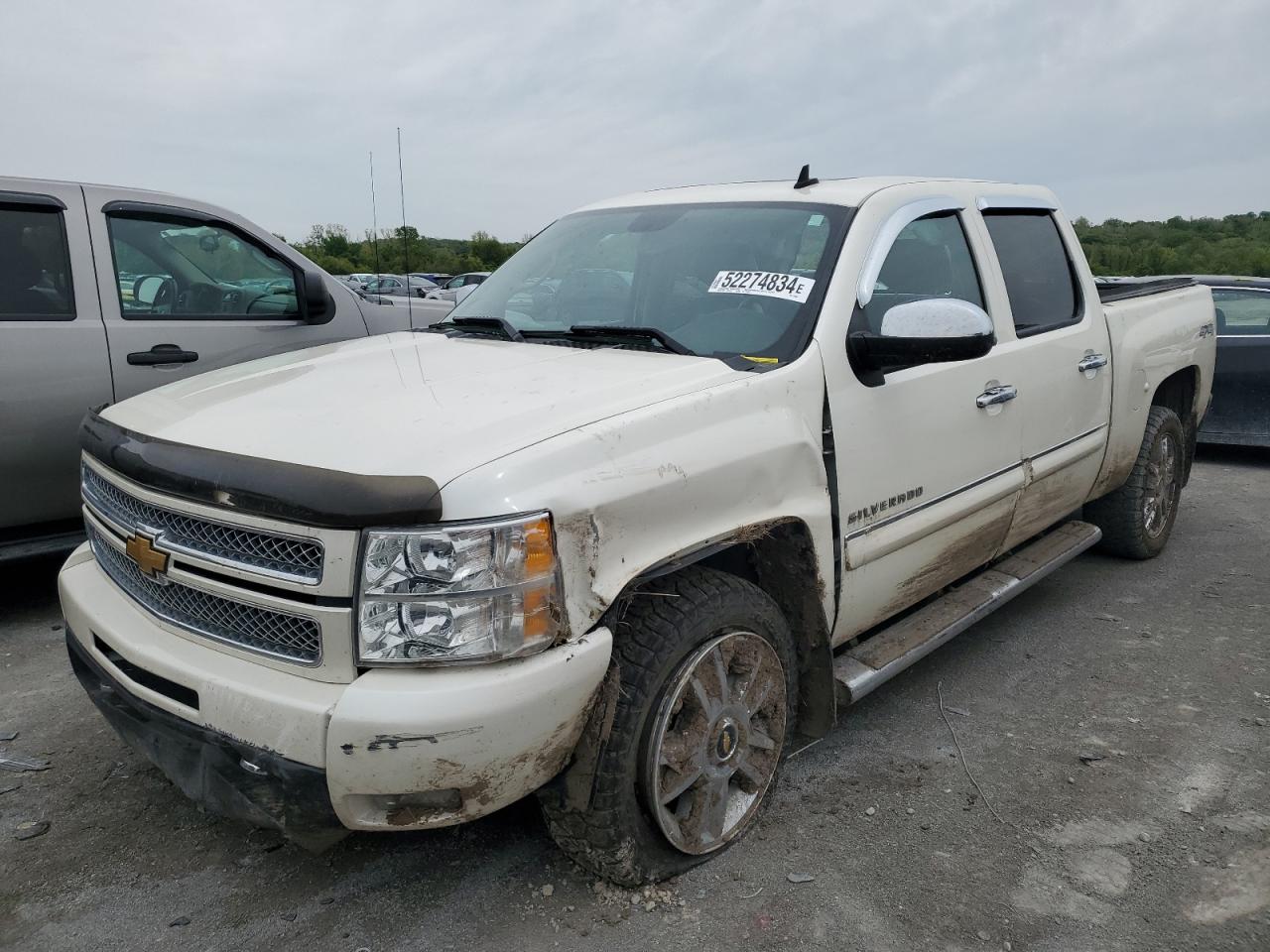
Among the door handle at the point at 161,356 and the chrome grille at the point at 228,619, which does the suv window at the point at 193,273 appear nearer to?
the door handle at the point at 161,356

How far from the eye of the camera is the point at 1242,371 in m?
7.73

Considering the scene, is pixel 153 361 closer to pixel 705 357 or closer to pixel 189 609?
pixel 189 609

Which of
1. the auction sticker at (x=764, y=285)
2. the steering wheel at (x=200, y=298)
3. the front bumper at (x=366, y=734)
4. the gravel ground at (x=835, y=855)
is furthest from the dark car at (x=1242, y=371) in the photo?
the front bumper at (x=366, y=734)

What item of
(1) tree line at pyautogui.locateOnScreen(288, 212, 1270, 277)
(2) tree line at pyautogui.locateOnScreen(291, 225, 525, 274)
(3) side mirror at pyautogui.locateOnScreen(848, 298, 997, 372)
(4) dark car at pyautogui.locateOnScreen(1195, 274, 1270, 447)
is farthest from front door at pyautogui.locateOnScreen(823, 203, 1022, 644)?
(1) tree line at pyautogui.locateOnScreen(288, 212, 1270, 277)

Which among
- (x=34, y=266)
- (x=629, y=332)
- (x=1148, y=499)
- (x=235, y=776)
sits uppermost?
(x=34, y=266)

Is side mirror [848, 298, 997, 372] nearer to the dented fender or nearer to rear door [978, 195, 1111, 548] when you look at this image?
the dented fender

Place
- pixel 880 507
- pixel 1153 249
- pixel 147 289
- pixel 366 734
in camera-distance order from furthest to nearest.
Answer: pixel 1153 249
pixel 147 289
pixel 880 507
pixel 366 734

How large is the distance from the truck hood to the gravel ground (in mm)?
1137

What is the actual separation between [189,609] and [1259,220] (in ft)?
150

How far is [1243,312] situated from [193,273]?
751cm

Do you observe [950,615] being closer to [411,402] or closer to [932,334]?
[932,334]

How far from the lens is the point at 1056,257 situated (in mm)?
4359

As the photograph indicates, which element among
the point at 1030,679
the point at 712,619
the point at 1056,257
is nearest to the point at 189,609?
the point at 712,619

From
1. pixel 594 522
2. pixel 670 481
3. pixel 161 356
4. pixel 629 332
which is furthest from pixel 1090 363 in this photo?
pixel 161 356
